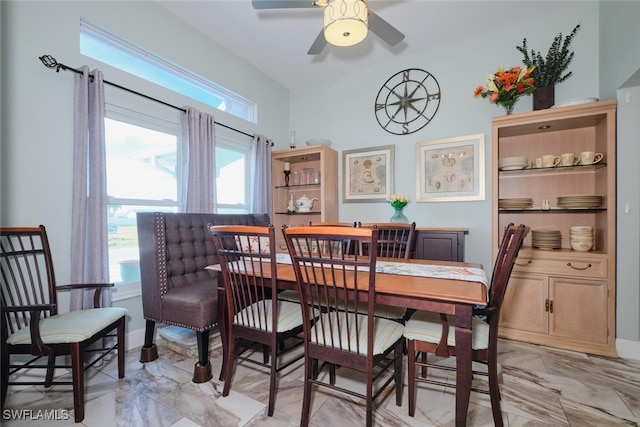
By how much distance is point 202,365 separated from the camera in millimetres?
1969

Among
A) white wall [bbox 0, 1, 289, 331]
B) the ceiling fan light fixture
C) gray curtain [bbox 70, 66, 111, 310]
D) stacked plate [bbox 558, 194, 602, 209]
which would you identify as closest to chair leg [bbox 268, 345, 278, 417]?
gray curtain [bbox 70, 66, 111, 310]

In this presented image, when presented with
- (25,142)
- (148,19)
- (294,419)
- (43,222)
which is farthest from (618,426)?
(148,19)

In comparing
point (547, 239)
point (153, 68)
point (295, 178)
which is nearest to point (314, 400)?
point (547, 239)

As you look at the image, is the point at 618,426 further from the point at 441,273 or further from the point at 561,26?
the point at 561,26

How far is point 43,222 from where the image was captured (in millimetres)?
2021

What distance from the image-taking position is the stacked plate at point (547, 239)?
2.62 m

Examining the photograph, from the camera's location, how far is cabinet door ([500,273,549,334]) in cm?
253

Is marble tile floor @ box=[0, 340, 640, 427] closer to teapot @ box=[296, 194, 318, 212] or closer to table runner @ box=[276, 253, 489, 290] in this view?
table runner @ box=[276, 253, 489, 290]

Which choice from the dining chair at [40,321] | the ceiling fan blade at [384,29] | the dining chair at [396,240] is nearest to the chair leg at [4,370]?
the dining chair at [40,321]

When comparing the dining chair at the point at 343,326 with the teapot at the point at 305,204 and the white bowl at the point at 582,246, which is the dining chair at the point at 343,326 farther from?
the teapot at the point at 305,204

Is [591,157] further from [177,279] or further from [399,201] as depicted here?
[177,279]

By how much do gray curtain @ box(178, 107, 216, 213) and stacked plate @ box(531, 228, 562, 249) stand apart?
3284 mm

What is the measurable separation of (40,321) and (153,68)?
2.36 metres

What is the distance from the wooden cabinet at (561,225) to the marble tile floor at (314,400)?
0.36 metres
